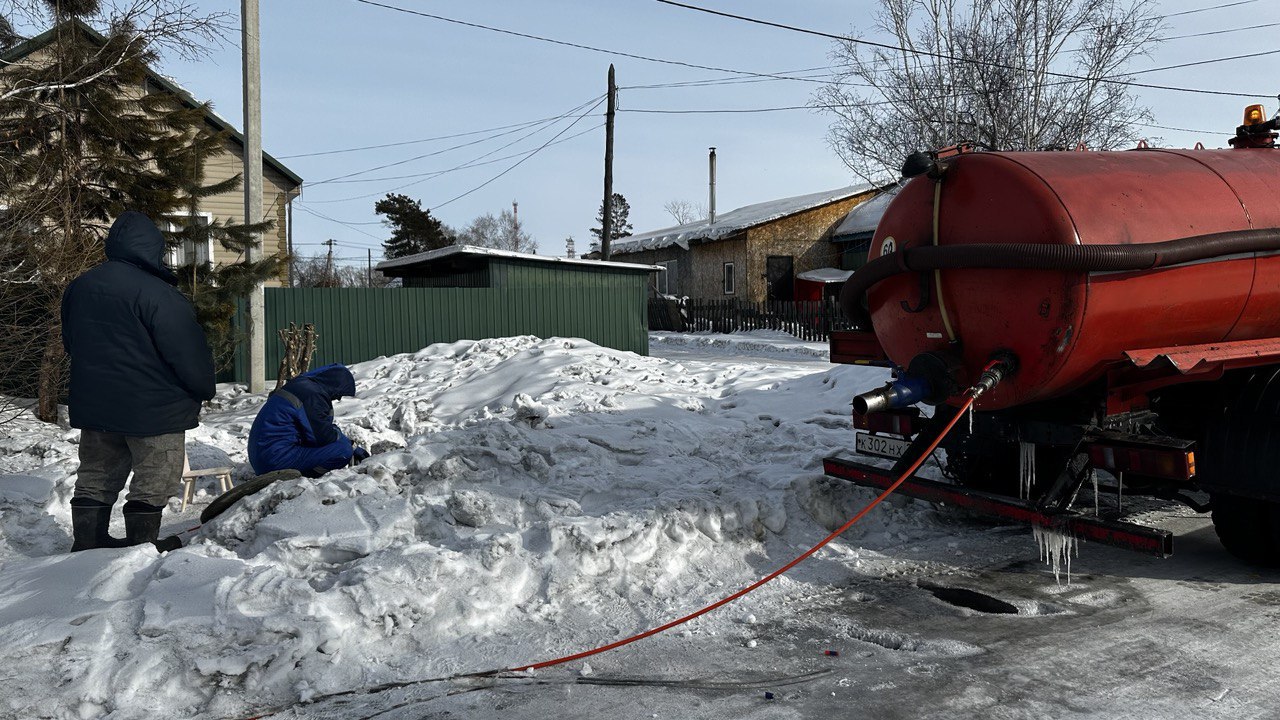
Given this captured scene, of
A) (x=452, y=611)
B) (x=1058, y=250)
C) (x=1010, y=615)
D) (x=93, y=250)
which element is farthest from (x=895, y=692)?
(x=93, y=250)

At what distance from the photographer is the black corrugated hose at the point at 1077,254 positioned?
171 inches

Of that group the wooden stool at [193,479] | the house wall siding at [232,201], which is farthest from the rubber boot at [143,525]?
the house wall siding at [232,201]

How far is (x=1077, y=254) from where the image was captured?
4320mm

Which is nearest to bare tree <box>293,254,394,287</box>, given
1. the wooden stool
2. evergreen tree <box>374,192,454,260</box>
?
evergreen tree <box>374,192,454,260</box>

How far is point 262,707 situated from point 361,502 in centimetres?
207

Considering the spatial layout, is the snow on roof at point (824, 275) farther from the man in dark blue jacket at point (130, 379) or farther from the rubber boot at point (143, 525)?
the rubber boot at point (143, 525)

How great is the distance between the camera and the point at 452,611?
13.7 feet

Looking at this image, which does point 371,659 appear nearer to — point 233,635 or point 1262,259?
point 233,635

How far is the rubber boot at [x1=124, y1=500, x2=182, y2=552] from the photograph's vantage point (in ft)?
16.1

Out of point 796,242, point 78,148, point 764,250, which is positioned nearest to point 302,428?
point 78,148

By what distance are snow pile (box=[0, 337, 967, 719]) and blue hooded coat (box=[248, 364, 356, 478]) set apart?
68 cm

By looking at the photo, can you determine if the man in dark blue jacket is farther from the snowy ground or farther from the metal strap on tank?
the metal strap on tank

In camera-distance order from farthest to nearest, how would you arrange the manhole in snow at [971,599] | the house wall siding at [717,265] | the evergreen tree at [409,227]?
the evergreen tree at [409,227]
the house wall siding at [717,265]
the manhole in snow at [971,599]

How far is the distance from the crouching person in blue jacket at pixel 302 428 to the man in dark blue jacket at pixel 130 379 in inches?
57.3
